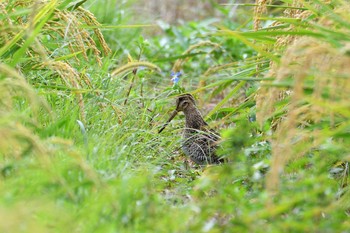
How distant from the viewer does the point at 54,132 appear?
4684mm

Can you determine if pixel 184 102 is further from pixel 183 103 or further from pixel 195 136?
pixel 195 136

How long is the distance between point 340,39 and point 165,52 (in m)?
5.00

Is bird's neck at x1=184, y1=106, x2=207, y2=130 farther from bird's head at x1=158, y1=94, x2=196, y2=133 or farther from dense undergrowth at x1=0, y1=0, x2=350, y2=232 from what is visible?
dense undergrowth at x1=0, y1=0, x2=350, y2=232

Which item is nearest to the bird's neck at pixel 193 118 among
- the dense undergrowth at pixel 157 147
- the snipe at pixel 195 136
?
the snipe at pixel 195 136

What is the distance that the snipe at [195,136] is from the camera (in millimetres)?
5789

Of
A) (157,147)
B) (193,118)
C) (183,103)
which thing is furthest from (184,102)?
(157,147)

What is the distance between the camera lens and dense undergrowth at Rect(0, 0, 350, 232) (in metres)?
3.73

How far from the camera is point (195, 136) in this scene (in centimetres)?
593

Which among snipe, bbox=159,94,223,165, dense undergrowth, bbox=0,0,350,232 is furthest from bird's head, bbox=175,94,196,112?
dense undergrowth, bbox=0,0,350,232

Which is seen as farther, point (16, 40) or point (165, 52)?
point (165, 52)

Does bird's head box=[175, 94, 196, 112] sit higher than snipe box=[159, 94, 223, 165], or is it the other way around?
bird's head box=[175, 94, 196, 112]

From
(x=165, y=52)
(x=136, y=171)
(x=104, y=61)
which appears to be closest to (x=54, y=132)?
(x=136, y=171)

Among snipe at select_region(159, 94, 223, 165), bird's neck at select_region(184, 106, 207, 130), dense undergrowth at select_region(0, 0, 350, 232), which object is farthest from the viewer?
bird's neck at select_region(184, 106, 207, 130)

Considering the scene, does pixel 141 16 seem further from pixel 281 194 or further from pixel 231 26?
pixel 281 194
